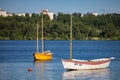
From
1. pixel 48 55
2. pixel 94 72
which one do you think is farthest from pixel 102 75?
pixel 48 55

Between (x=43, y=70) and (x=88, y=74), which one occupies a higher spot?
(x=88, y=74)

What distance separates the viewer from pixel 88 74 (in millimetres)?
59219

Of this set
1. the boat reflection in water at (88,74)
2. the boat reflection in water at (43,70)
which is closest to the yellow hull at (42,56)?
the boat reflection in water at (43,70)

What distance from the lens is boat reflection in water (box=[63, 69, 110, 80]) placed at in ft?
185

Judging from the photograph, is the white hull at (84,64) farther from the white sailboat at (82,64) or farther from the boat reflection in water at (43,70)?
the boat reflection in water at (43,70)

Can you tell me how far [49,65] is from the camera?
72.5m

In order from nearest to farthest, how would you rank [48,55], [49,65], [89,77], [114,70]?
[89,77] → [114,70] → [49,65] → [48,55]

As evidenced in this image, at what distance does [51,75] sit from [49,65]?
13734mm

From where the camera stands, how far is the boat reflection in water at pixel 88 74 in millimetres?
56453

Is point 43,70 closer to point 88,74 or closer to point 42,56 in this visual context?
point 88,74

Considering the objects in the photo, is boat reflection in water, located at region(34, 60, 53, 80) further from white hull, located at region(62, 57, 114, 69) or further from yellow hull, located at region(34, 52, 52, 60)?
white hull, located at region(62, 57, 114, 69)

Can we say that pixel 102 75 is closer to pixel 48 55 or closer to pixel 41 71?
pixel 41 71

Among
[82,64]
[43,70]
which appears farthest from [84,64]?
[43,70]

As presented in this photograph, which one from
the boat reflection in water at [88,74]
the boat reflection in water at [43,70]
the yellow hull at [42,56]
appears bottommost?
the boat reflection in water at [43,70]
